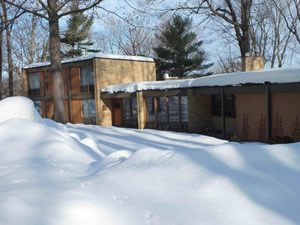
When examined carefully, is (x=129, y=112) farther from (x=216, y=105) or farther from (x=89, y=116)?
(x=216, y=105)

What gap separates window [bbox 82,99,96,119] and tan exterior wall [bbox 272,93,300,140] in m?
14.2

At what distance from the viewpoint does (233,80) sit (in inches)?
719

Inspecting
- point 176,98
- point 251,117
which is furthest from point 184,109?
point 251,117

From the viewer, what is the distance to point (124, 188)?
3602 millimetres

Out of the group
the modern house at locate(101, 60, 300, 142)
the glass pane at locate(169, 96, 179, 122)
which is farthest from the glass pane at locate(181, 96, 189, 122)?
the glass pane at locate(169, 96, 179, 122)

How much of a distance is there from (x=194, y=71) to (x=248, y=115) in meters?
20.4

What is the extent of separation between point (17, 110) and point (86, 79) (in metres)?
20.2

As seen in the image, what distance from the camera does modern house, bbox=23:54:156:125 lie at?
27422 millimetres

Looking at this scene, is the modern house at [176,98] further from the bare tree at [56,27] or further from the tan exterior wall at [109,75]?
the bare tree at [56,27]

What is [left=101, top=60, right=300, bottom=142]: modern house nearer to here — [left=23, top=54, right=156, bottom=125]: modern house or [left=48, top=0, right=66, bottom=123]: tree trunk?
[left=23, top=54, right=156, bottom=125]: modern house

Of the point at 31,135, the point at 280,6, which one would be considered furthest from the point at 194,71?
the point at 31,135

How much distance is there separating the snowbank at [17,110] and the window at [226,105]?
13301mm

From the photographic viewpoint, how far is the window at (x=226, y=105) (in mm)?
20438

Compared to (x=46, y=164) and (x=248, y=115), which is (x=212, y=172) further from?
(x=248, y=115)
